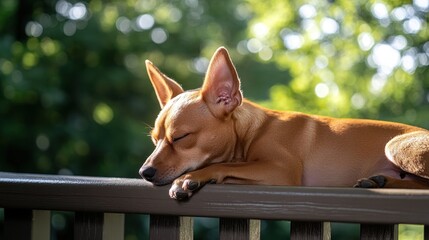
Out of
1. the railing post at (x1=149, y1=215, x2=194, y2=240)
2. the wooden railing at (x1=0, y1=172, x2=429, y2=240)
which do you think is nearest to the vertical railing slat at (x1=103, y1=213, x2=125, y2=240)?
the wooden railing at (x1=0, y1=172, x2=429, y2=240)

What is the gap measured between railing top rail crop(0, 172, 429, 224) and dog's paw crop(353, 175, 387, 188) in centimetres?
36

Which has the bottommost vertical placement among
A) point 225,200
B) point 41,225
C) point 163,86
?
point 41,225

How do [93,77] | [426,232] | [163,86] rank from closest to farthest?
[426,232], [163,86], [93,77]

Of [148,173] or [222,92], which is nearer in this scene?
[148,173]

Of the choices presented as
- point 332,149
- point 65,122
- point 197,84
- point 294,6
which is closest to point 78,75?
point 65,122

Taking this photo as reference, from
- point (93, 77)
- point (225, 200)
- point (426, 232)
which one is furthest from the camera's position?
point (93, 77)

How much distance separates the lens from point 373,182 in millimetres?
2254

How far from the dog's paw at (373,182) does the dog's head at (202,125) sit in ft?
1.48

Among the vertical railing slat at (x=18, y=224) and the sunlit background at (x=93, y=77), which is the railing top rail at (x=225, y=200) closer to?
the vertical railing slat at (x=18, y=224)

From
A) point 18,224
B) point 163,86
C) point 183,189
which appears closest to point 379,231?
point 183,189

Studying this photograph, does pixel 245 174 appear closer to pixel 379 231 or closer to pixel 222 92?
pixel 222 92

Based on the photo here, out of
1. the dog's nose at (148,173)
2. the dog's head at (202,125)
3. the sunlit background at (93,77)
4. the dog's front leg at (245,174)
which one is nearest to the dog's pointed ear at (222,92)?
the dog's head at (202,125)

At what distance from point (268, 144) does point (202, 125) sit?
20cm

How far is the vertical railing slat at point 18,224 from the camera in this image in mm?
2203
